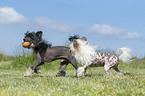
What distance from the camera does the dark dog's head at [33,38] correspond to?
7398mm

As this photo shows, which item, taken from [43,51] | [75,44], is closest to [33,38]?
[43,51]

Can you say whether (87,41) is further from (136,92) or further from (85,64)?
(136,92)

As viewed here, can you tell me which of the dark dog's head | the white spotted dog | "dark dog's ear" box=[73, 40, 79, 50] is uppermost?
the dark dog's head

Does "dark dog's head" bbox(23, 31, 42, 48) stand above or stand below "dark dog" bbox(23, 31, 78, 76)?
above

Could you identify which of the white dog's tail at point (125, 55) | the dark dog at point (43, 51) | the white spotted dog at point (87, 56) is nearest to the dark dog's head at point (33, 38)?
the dark dog at point (43, 51)

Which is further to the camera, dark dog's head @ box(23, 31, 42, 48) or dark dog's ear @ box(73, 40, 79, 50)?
dark dog's head @ box(23, 31, 42, 48)

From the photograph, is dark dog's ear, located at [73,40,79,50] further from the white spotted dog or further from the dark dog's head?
the dark dog's head

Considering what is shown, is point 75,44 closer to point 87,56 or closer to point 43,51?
point 87,56

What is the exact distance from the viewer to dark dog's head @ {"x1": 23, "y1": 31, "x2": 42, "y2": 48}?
7398 millimetres

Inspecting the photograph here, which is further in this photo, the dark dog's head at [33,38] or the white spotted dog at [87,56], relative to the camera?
the dark dog's head at [33,38]

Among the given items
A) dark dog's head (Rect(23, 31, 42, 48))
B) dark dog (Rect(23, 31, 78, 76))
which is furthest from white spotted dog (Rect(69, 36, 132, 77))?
dark dog's head (Rect(23, 31, 42, 48))

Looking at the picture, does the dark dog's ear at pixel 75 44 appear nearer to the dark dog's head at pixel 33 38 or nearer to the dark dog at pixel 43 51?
the dark dog at pixel 43 51

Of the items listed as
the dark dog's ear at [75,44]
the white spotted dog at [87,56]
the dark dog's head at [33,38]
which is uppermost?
the dark dog's head at [33,38]

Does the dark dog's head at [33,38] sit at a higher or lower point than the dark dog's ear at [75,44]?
higher
